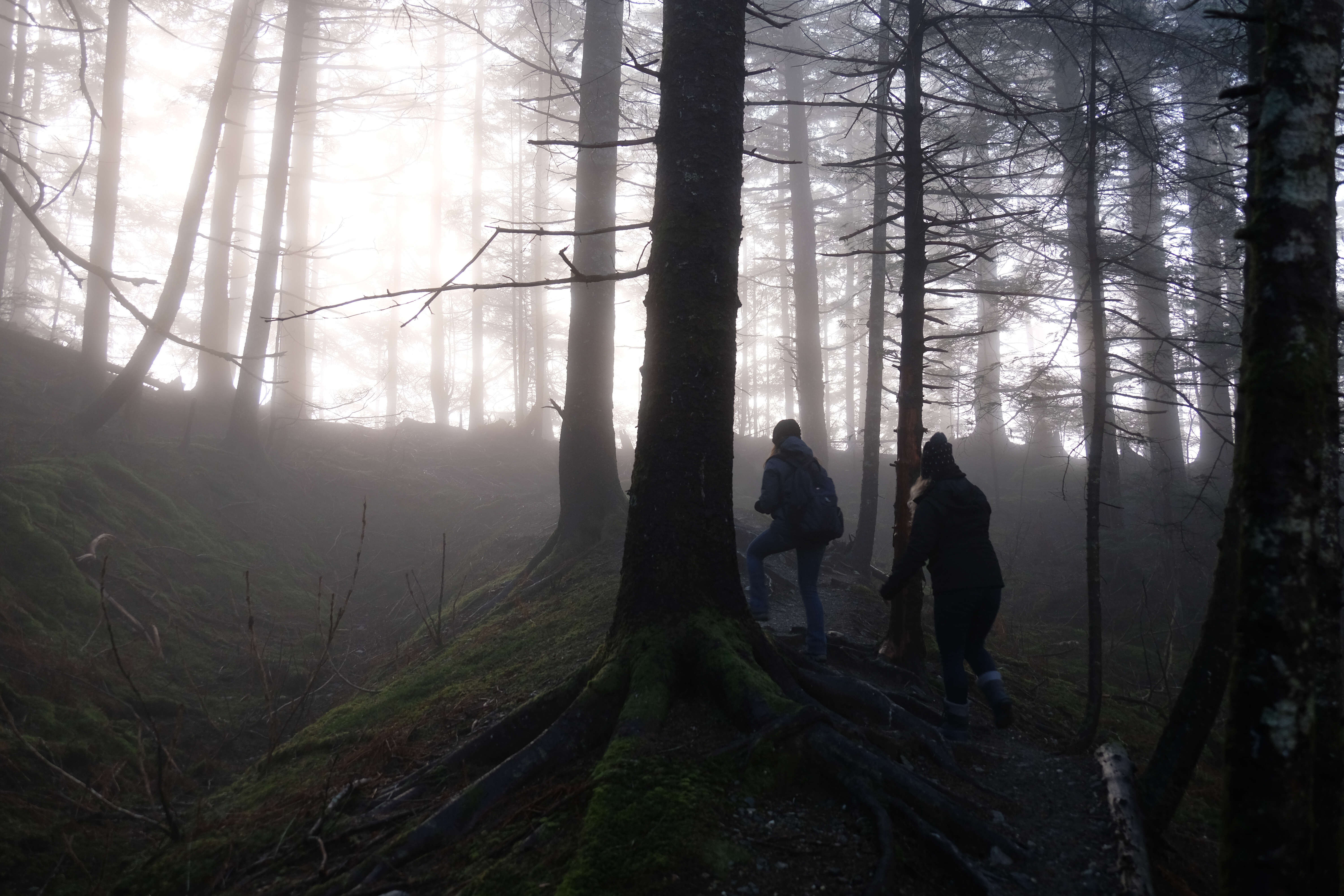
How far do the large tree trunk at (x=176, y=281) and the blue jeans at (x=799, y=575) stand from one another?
9309mm

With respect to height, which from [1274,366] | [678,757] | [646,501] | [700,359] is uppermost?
[700,359]

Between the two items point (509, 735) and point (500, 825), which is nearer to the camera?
point (500, 825)

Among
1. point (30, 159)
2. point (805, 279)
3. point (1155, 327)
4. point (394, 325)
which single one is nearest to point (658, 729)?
point (805, 279)

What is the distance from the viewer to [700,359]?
4359 mm

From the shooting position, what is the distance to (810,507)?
6184 mm

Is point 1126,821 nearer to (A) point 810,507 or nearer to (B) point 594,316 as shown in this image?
(A) point 810,507

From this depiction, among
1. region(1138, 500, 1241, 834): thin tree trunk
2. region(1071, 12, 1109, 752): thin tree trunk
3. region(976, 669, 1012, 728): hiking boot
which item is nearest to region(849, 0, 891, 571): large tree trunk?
region(1071, 12, 1109, 752): thin tree trunk

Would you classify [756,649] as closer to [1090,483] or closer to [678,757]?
[678,757]

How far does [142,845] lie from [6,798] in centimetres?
85

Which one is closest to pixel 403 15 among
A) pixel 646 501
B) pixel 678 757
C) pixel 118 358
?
pixel 646 501

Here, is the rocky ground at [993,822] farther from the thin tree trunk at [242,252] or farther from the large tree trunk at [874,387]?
the thin tree trunk at [242,252]

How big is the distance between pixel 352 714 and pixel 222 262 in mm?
13715

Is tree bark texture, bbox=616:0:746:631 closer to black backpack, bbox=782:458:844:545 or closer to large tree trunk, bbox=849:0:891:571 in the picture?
black backpack, bbox=782:458:844:545

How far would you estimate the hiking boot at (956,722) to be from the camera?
16.2 feet
